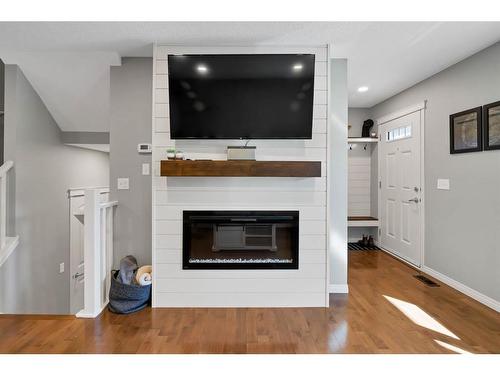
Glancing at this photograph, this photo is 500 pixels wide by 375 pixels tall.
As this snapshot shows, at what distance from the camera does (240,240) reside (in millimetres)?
2652

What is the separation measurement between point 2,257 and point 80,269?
1310 millimetres

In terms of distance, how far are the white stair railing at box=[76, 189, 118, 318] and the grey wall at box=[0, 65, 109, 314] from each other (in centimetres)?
107

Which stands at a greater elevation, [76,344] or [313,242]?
[313,242]

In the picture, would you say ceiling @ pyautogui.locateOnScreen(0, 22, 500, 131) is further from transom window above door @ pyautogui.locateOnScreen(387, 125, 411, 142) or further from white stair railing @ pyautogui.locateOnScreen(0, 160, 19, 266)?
white stair railing @ pyautogui.locateOnScreen(0, 160, 19, 266)

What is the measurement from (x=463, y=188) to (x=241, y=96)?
239cm

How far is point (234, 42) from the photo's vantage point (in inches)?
98.2

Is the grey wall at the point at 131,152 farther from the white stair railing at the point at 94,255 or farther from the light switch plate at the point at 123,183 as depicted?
the white stair railing at the point at 94,255

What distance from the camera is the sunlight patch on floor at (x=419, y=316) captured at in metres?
2.20

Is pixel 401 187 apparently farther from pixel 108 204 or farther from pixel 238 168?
pixel 108 204

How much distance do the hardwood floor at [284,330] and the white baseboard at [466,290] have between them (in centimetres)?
8
